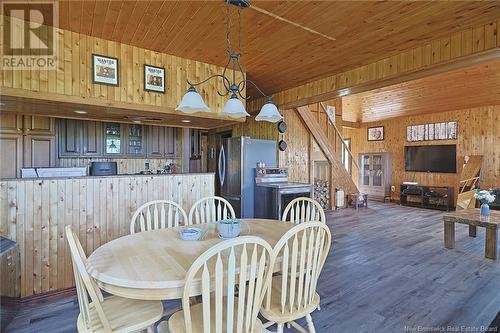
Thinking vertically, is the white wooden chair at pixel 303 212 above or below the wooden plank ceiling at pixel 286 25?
below

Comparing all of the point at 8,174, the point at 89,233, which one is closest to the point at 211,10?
the point at 89,233

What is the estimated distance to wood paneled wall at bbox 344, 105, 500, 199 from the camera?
710 cm

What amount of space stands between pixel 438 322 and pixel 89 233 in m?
3.38

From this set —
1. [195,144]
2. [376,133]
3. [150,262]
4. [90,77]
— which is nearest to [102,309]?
[150,262]

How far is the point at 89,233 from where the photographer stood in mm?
2961

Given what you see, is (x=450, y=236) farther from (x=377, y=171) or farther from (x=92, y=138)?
(x=92, y=138)

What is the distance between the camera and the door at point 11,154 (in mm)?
4535

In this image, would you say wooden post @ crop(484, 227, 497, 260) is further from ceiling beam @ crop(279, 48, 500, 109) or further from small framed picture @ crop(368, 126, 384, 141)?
small framed picture @ crop(368, 126, 384, 141)

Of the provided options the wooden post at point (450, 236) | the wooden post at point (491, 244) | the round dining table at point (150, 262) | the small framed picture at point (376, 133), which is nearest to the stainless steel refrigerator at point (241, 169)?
the round dining table at point (150, 262)

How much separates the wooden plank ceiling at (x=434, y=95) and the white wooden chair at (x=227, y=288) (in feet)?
16.2

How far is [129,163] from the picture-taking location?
5.83 m

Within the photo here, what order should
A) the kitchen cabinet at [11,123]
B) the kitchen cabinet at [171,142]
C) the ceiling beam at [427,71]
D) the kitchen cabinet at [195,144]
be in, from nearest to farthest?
the ceiling beam at [427,71], the kitchen cabinet at [11,123], the kitchen cabinet at [171,142], the kitchen cabinet at [195,144]

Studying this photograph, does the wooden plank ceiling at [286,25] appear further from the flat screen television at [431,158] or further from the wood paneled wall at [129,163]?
the flat screen television at [431,158]

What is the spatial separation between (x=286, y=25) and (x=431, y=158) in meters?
7.34
